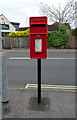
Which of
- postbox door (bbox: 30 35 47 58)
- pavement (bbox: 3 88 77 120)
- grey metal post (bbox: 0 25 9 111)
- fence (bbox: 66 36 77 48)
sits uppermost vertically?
fence (bbox: 66 36 77 48)

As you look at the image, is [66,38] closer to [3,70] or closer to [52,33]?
[52,33]

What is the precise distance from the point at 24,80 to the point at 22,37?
11.4 m

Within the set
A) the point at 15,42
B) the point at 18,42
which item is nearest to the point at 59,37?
the point at 18,42

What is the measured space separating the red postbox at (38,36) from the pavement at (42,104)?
1.20 meters

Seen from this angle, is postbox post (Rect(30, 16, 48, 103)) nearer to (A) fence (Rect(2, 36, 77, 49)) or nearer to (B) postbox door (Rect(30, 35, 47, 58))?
(B) postbox door (Rect(30, 35, 47, 58))

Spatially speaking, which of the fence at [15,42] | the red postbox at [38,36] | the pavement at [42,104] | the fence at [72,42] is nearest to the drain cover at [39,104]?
the pavement at [42,104]

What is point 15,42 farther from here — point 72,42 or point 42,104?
point 42,104

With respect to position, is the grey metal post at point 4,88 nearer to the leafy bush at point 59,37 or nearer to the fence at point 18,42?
the leafy bush at point 59,37

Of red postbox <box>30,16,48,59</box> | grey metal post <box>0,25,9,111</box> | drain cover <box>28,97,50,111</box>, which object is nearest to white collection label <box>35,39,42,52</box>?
red postbox <box>30,16,48,59</box>

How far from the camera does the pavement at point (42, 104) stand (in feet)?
8.02

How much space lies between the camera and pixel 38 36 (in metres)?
2.40

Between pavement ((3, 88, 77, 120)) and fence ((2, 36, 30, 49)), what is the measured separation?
12248mm

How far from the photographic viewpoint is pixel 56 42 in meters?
14.4

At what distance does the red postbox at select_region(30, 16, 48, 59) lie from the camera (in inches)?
93.1
